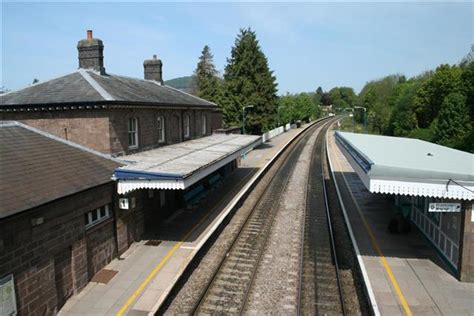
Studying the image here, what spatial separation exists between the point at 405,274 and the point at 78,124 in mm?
12673

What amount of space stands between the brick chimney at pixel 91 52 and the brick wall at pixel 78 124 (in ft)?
12.7

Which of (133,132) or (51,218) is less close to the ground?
(133,132)

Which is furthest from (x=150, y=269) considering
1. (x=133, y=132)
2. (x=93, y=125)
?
(x=133, y=132)

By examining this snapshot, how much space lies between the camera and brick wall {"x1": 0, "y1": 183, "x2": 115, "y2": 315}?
28.0 ft

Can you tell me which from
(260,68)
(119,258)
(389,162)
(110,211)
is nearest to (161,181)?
(110,211)

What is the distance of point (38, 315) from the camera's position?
9.15m

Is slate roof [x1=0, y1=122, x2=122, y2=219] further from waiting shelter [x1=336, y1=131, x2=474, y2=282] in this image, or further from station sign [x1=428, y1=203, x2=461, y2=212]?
station sign [x1=428, y1=203, x2=461, y2=212]

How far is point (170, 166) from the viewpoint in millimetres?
14250

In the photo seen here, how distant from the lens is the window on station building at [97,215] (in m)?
11.8

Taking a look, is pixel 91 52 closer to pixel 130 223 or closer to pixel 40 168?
pixel 130 223

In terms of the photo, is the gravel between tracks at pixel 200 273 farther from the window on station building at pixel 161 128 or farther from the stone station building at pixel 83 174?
the window on station building at pixel 161 128

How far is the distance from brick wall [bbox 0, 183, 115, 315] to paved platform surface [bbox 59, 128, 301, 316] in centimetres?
56

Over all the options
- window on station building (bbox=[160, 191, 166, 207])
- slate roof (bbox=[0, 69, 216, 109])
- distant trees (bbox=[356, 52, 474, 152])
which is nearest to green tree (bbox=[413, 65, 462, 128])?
distant trees (bbox=[356, 52, 474, 152])

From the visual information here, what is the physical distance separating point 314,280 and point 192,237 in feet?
17.2
